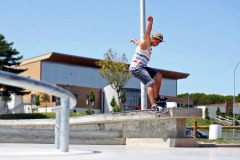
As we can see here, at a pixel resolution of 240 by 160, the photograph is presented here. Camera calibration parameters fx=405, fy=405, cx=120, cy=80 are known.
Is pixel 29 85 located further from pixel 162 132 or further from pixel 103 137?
pixel 103 137

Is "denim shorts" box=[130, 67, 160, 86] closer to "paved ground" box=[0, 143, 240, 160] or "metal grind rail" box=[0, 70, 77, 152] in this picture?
"paved ground" box=[0, 143, 240, 160]

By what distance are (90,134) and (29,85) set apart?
658 cm

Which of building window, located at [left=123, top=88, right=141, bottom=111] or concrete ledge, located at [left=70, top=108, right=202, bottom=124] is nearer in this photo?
concrete ledge, located at [left=70, top=108, right=202, bottom=124]

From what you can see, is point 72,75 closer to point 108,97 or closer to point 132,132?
point 108,97

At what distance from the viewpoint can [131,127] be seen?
10.3m

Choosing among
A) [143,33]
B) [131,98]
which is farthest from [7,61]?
[143,33]

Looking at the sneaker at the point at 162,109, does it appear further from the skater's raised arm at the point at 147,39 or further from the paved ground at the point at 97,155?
the paved ground at the point at 97,155

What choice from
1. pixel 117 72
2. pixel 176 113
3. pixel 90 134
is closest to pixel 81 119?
pixel 90 134

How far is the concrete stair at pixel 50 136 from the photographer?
31.0ft

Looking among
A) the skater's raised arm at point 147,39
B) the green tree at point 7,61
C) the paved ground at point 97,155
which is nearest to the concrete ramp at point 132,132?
the skater's raised arm at point 147,39

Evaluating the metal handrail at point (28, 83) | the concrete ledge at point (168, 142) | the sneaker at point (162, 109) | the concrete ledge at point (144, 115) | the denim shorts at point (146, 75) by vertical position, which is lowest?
the concrete ledge at point (168, 142)

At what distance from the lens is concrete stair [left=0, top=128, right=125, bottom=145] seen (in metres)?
9.44

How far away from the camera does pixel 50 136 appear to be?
980 cm

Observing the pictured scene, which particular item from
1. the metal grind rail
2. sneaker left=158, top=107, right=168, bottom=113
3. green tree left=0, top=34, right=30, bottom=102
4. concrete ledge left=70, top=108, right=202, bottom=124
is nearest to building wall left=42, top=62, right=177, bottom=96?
green tree left=0, top=34, right=30, bottom=102
